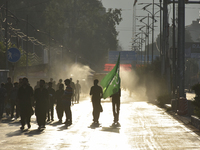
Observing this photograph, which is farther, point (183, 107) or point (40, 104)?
point (183, 107)

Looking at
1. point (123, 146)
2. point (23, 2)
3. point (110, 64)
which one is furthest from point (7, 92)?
point (110, 64)

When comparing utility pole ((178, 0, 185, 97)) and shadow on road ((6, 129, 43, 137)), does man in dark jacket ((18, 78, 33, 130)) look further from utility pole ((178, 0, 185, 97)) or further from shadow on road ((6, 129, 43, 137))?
utility pole ((178, 0, 185, 97))

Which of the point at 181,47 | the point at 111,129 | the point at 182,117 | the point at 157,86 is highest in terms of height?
the point at 181,47

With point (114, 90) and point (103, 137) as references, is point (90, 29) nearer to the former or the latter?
point (114, 90)

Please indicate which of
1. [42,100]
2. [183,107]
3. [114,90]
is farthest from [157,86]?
[42,100]

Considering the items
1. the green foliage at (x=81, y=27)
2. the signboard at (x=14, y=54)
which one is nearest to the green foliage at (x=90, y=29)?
the green foliage at (x=81, y=27)

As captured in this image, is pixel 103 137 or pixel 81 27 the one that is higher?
pixel 81 27

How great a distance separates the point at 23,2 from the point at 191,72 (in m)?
54.8

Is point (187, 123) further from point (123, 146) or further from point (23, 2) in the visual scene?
point (23, 2)

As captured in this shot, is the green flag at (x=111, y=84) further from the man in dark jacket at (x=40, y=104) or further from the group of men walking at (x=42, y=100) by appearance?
the man in dark jacket at (x=40, y=104)

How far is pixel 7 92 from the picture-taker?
20812 mm

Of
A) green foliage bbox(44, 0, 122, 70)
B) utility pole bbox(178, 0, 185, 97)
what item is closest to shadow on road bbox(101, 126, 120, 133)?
utility pole bbox(178, 0, 185, 97)

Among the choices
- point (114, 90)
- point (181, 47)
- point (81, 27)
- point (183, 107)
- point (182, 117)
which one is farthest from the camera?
point (81, 27)

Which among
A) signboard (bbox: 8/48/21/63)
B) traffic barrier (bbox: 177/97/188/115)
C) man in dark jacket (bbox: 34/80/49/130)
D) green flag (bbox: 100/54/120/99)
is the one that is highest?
signboard (bbox: 8/48/21/63)
